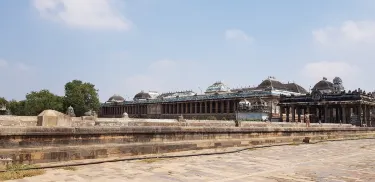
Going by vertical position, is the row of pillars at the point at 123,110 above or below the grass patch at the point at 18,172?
above

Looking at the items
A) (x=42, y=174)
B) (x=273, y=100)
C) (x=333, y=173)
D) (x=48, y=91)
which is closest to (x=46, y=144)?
(x=42, y=174)

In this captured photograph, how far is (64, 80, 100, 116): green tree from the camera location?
72.2m

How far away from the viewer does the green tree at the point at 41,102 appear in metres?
69.9

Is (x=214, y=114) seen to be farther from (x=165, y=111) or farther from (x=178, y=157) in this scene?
(x=178, y=157)

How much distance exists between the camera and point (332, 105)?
217ft

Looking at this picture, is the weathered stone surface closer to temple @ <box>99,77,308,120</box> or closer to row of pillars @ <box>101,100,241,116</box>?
temple @ <box>99,77,308,120</box>

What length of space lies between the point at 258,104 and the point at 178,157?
208 ft

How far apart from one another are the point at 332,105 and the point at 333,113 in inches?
505

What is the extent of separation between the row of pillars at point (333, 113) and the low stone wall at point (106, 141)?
157ft

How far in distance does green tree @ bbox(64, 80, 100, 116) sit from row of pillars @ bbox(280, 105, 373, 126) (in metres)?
39.4

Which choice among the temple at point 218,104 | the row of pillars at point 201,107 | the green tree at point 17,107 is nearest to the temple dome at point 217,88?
the temple at point 218,104

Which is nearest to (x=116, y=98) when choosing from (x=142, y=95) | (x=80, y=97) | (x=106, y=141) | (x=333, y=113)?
(x=142, y=95)

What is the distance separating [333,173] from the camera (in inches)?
438

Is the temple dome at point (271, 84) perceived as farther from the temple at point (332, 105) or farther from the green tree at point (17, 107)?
the green tree at point (17, 107)
